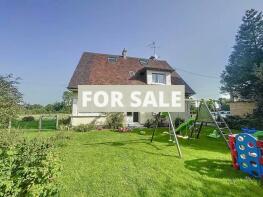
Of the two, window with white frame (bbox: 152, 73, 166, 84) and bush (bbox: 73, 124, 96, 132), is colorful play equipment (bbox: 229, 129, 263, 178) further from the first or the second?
window with white frame (bbox: 152, 73, 166, 84)

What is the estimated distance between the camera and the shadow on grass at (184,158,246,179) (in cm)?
645

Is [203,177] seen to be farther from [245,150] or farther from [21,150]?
[21,150]

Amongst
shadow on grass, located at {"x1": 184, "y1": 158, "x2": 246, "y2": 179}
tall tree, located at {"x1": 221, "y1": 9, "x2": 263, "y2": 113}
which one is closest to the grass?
shadow on grass, located at {"x1": 184, "y1": 158, "x2": 246, "y2": 179}

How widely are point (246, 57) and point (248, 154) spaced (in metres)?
21.1

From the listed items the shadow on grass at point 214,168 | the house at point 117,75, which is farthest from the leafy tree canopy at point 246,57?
the shadow on grass at point 214,168

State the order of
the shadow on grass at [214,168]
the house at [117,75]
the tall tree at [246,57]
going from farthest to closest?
1. the tall tree at [246,57]
2. the house at [117,75]
3. the shadow on grass at [214,168]

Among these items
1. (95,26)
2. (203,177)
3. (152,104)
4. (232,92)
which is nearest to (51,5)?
(95,26)

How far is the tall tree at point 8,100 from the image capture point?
843 cm

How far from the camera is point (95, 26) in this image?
52.7 feet

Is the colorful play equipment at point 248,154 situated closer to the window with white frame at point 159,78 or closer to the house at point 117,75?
the house at point 117,75

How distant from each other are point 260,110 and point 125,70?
15.0m

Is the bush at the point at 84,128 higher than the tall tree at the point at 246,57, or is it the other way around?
the tall tree at the point at 246,57

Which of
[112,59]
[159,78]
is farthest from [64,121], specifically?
[159,78]

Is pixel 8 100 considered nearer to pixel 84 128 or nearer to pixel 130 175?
pixel 130 175
